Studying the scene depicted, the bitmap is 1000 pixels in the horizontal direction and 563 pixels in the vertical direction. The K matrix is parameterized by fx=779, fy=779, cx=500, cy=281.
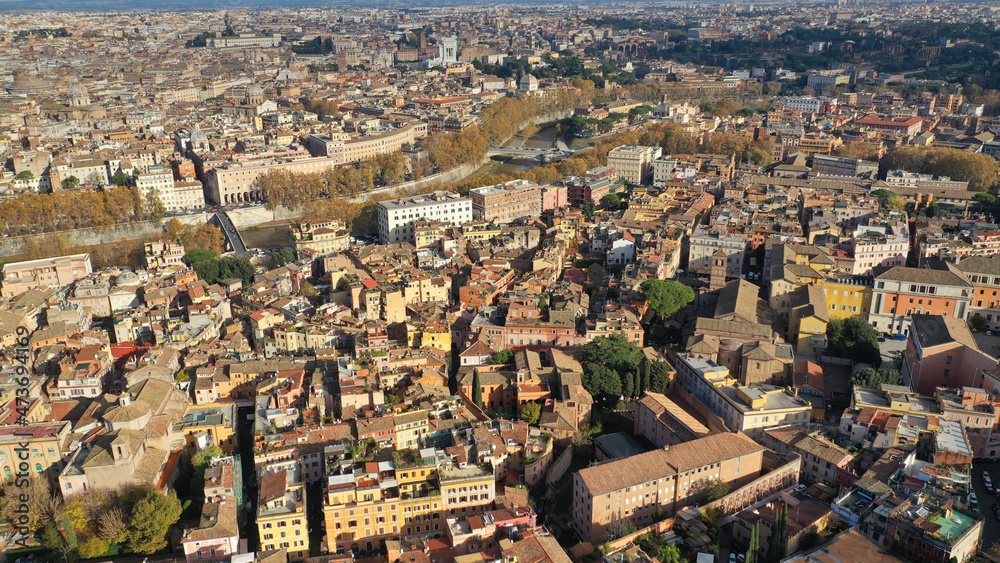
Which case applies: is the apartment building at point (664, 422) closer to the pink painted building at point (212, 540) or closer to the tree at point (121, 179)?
the pink painted building at point (212, 540)

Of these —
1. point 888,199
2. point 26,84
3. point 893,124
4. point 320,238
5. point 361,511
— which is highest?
point 26,84

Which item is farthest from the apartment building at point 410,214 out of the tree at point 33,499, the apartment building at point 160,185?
the tree at point 33,499

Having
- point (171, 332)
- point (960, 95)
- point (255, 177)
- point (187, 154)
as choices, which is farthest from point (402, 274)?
point (960, 95)

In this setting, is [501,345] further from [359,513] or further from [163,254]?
[163,254]

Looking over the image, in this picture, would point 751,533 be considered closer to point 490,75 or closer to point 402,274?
point 402,274

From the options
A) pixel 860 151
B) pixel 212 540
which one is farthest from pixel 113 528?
pixel 860 151

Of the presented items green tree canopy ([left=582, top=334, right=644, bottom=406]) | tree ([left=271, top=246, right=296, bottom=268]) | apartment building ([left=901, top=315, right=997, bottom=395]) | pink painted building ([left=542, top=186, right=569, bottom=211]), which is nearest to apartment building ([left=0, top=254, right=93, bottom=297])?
tree ([left=271, top=246, right=296, bottom=268])

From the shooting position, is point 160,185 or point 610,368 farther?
point 160,185
